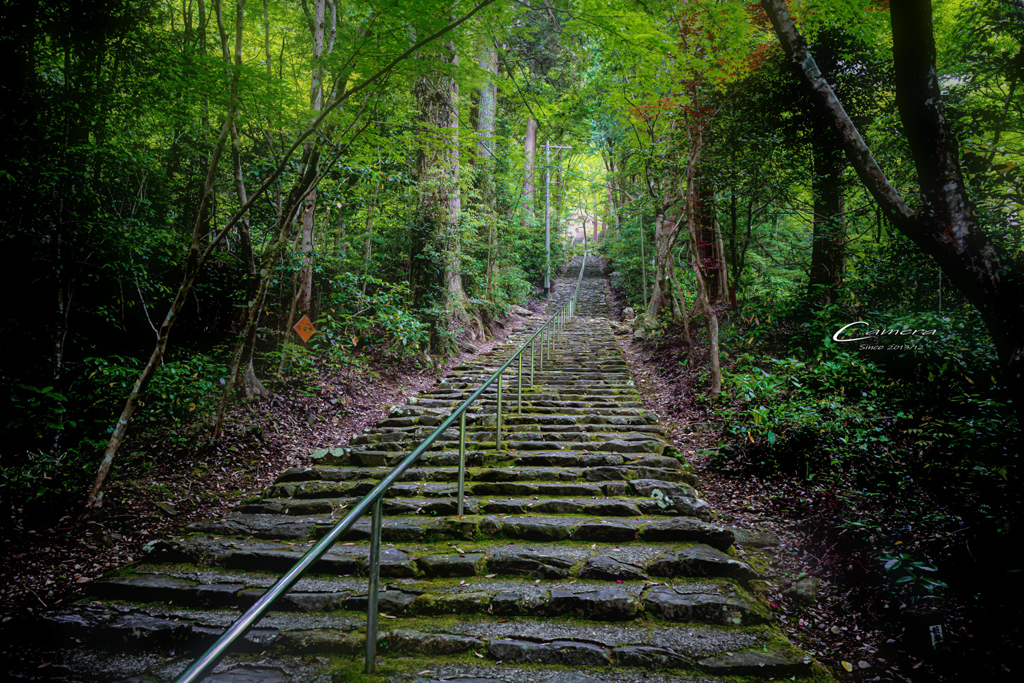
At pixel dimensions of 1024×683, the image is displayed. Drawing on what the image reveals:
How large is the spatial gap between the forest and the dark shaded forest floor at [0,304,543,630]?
6cm

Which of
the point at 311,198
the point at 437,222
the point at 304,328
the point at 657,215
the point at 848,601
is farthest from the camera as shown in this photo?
the point at 437,222

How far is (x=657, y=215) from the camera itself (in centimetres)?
924

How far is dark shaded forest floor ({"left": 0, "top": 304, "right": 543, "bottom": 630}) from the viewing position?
3371 millimetres

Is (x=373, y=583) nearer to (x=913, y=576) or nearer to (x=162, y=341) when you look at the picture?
(x=913, y=576)

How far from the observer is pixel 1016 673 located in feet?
6.43

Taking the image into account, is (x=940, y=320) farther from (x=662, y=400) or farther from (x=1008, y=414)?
(x=662, y=400)

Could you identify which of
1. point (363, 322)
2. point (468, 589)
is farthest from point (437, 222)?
point (468, 589)

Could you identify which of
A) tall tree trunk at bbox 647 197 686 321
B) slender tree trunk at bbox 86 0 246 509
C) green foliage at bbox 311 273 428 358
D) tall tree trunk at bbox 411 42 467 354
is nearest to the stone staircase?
slender tree trunk at bbox 86 0 246 509

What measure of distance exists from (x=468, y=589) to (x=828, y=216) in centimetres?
736

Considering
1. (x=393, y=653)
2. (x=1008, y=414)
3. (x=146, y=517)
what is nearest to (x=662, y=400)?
(x=1008, y=414)

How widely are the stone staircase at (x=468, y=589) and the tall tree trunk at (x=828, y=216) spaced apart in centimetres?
462

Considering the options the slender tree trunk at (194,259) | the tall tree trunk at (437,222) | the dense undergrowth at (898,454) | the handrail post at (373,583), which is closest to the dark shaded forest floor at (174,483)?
the slender tree trunk at (194,259)

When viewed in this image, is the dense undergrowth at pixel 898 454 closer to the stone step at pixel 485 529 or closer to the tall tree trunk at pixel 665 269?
the stone step at pixel 485 529

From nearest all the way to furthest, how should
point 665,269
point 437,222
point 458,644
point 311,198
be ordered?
point 458,644 → point 311,198 → point 437,222 → point 665,269
